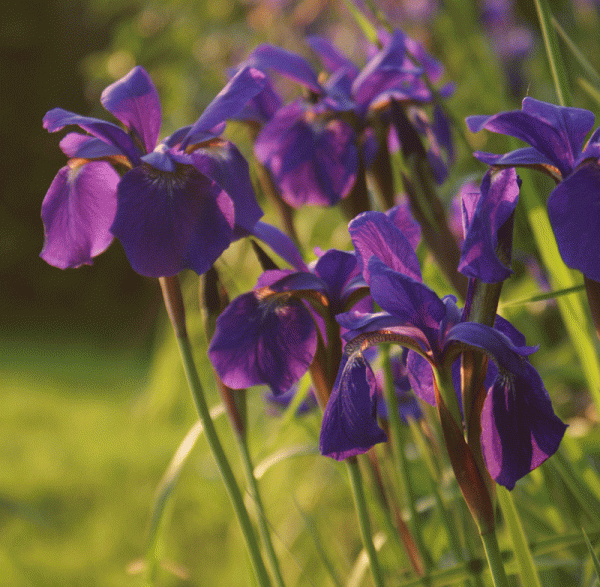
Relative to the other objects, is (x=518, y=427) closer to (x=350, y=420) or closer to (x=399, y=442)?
(x=350, y=420)

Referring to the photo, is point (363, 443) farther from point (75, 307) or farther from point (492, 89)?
point (75, 307)

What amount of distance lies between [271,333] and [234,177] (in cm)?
11

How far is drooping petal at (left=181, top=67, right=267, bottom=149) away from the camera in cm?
39

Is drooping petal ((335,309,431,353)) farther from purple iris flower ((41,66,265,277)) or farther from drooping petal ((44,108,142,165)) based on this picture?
drooping petal ((44,108,142,165))

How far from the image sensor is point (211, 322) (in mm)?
426

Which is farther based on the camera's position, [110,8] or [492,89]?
[110,8]

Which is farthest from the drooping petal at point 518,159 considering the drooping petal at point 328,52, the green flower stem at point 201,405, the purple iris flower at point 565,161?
the drooping petal at point 328,52

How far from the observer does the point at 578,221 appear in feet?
1.03

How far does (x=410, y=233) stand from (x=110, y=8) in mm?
2150

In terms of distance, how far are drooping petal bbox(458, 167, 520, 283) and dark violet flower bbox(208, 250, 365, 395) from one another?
0.30ft

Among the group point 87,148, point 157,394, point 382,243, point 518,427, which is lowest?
point 157,394

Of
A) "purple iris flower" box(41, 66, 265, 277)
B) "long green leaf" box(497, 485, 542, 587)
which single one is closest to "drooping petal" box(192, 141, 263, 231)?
"purple iris flower" box(41, 66, 265, 277)

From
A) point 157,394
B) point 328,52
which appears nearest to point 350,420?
point 328,52

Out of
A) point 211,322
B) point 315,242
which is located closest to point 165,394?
point 315,242
